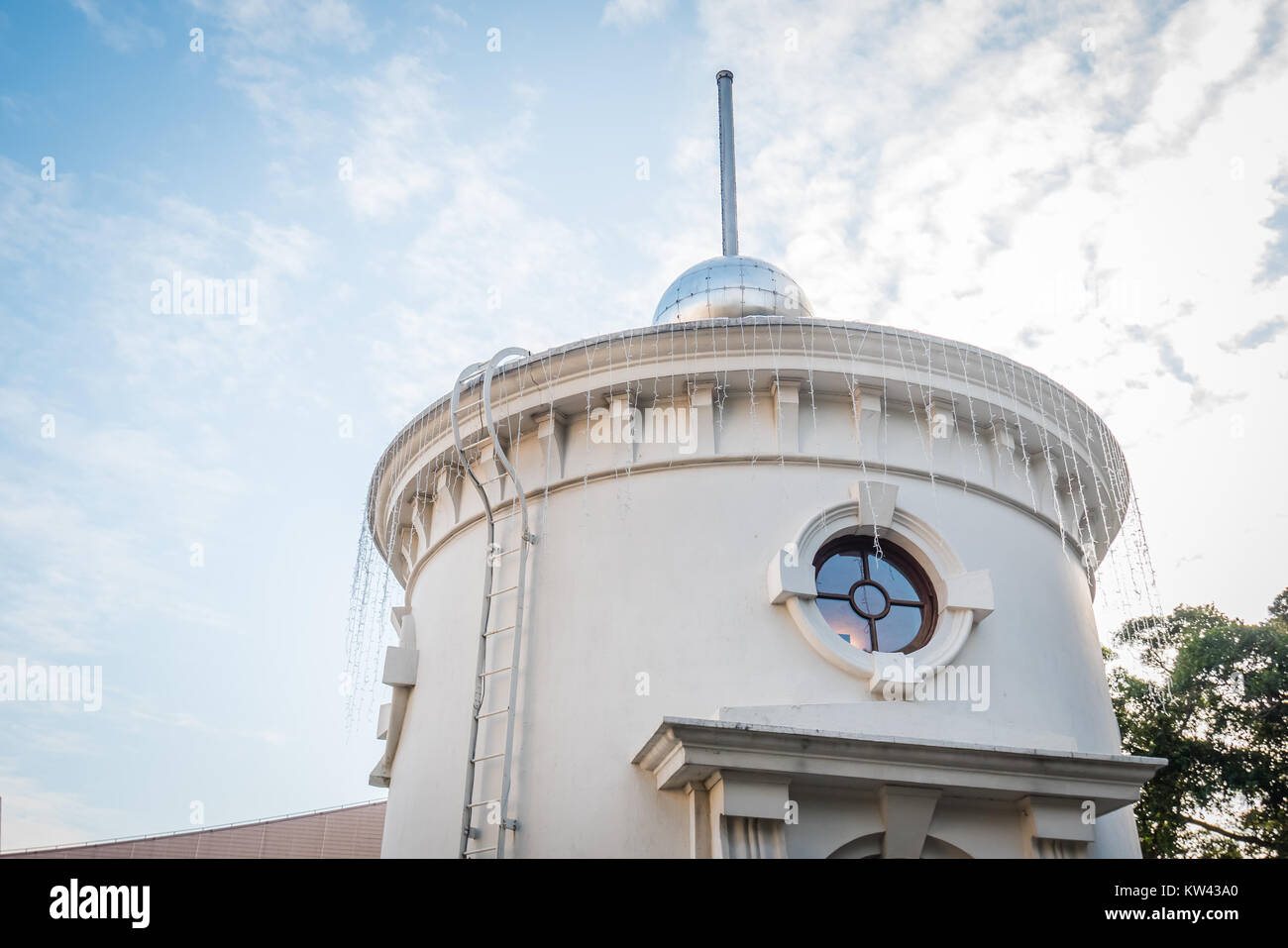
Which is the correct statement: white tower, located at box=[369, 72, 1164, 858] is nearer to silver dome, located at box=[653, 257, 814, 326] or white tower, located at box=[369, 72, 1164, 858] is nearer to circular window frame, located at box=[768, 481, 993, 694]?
circular window frame, located at box=[768, 481, 993, 694]

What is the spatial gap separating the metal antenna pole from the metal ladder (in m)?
4.94

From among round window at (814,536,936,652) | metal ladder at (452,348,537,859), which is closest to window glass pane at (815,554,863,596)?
round window at (814,536,936,652)

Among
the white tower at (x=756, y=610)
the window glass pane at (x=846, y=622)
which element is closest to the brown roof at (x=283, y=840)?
the white tower at (x=756, y=610)

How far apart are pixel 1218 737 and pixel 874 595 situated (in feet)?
43.3

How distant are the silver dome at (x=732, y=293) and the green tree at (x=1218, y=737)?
11746 mm

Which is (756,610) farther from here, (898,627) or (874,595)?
(898,627)

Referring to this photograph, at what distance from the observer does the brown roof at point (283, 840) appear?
58.0 feet

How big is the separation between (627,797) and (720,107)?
35.4 ft

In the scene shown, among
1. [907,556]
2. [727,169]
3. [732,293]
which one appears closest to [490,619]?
[907,556]

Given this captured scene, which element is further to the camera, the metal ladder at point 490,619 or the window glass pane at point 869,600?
the window glass pane at point 869,600

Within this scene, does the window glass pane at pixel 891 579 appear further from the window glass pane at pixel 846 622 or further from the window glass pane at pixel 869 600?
the window glass pane at pixel 846 622
